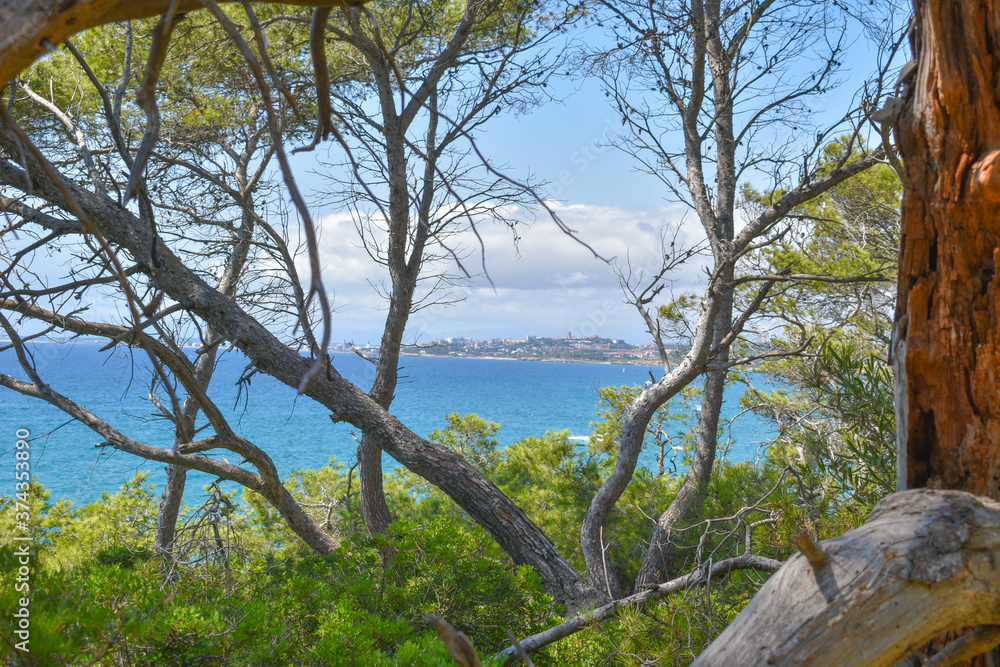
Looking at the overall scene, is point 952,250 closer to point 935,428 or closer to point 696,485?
point 935,428

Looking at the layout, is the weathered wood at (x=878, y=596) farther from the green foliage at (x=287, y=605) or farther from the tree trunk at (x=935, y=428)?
the green foliage at (x=287, y=605)

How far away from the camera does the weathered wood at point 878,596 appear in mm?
927

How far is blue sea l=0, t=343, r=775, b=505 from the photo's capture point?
12.0m

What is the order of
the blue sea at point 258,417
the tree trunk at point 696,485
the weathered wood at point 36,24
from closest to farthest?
the weathered wood at point 36,24, the tree trunk at point 696,485, the blue sea at point 258,417

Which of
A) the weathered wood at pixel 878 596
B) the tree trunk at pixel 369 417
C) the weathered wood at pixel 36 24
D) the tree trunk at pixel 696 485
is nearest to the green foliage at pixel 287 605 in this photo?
the tree trunk at pixel 369 417

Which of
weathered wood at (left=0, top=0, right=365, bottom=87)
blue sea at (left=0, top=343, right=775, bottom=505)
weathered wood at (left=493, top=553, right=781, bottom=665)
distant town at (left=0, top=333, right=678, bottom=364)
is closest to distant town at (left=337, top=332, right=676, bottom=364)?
distant town at (left=0, top=333, right=678, bottom=364)

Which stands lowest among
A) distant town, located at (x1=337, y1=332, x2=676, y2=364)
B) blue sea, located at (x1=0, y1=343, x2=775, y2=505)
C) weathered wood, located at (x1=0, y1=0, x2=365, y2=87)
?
blue sea, located at (x1=0, y1=343, x2=775, y2=505)

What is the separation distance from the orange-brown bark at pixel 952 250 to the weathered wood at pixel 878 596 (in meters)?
0.24

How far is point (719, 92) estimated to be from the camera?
5.60 m

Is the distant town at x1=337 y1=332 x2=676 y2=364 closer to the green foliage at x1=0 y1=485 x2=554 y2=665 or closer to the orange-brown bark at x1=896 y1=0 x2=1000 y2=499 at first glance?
the green foliage at x1=0 y1=485 x2=554 y2=665

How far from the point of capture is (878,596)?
3.08 feet

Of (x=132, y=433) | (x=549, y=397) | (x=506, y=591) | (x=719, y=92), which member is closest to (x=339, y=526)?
(x=506, y=591)

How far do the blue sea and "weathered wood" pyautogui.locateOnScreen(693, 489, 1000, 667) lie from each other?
336cm

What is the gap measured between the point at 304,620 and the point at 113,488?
60.9ft
